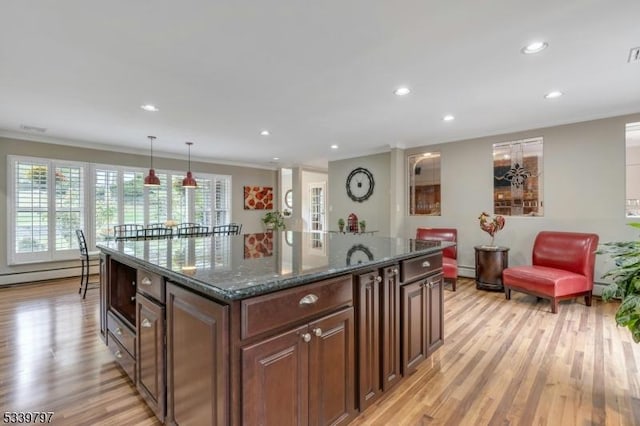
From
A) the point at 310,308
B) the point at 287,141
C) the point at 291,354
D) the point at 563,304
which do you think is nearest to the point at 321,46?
the point at 310,308

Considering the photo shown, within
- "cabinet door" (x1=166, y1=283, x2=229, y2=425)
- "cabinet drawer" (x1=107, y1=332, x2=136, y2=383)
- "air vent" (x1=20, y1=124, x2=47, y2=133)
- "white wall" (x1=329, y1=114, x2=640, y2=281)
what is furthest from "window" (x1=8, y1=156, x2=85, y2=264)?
"white wall" (x1=329, y1=114, x2=640, y2=281)

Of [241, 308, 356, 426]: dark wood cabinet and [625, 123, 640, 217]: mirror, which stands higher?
[625, 123, 640, 217]: mirror

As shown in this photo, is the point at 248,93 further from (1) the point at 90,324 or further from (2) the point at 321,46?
(1) the point at 90,324

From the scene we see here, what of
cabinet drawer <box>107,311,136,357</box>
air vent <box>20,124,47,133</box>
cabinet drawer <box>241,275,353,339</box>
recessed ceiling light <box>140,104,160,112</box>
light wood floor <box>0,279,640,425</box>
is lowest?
light wood floor <box>0,279,640,425</box>

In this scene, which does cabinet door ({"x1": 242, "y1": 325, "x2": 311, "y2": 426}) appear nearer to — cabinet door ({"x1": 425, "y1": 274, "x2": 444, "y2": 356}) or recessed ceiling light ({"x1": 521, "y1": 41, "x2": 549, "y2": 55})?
cabinet door ({"x1": 425, "y1": 274, "x2": 444, "y2": 356})

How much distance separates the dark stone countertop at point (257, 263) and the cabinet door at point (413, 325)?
258 mm

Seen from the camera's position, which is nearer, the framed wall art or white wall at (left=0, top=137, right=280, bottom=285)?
white wall at (left=0, top=137, right=280, bottom=285)

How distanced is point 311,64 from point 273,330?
222cm

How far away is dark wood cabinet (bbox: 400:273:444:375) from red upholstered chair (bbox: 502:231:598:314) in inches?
78.6

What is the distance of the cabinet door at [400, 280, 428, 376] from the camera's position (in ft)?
6.72

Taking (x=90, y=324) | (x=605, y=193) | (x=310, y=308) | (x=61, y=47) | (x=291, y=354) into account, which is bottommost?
(x=90, y=324)

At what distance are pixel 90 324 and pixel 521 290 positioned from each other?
495cm

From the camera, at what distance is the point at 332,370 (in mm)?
1558

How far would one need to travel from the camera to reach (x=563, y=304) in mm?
3920
